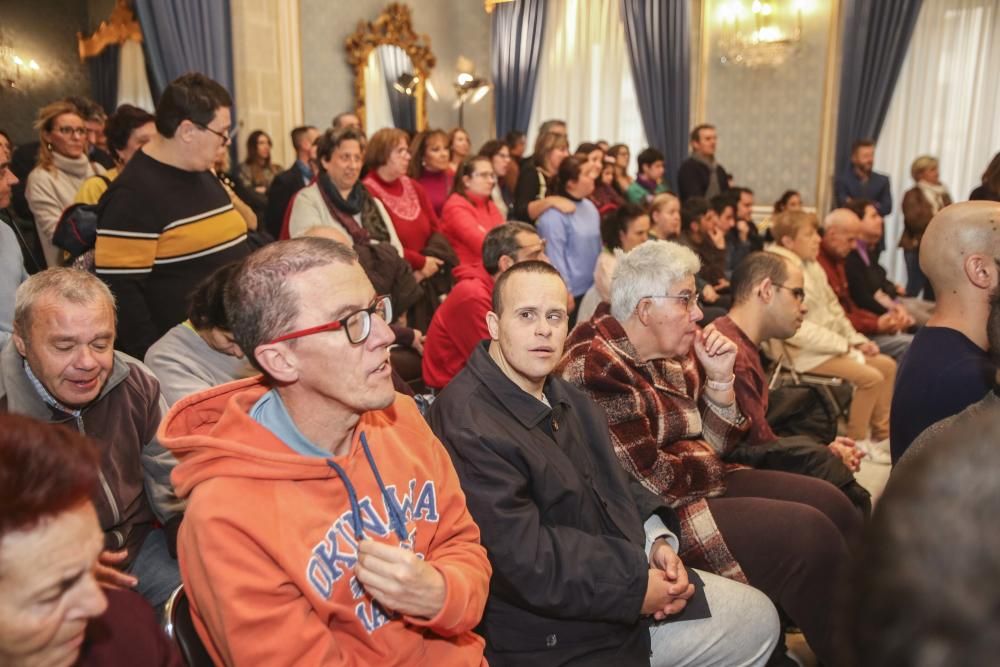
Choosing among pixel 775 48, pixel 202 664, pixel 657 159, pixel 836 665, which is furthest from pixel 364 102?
pixel 836 665

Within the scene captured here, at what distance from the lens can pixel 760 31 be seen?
8492 mm

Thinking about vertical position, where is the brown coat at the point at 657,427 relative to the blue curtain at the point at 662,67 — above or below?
below

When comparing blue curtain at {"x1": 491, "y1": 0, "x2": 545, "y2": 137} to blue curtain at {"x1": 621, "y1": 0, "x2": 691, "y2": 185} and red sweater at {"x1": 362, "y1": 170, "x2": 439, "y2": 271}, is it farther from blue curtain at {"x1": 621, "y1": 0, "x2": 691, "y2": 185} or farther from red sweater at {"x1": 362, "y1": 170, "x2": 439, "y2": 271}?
red sweater at {"x1": 362, "y1": 170, "x2": 439, "y2": 271}

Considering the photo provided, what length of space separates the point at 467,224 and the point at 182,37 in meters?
3.08

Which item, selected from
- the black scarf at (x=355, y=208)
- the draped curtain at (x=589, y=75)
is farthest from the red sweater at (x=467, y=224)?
the draped curtain at (x=589, y=75)

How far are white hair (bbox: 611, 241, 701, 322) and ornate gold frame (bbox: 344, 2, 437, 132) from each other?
252 inches

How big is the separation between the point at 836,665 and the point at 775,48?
8983 millimetres

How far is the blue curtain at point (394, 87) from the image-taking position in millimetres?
8773

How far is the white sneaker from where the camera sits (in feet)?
13.9

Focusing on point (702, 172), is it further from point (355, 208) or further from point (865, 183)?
point (355, 208)

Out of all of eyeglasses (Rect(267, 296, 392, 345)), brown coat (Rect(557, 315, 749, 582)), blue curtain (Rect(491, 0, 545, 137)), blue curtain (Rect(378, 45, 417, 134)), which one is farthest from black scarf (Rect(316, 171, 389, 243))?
blue curtain (Rect(491, 0, 545, 137))

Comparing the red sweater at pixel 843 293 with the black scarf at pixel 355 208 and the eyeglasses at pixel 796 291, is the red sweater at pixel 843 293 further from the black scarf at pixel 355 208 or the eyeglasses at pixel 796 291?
the black scarf at pixel 355 208

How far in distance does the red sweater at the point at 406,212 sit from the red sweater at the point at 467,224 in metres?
0.14

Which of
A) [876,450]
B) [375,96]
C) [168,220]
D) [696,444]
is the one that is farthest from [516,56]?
[696,444]
